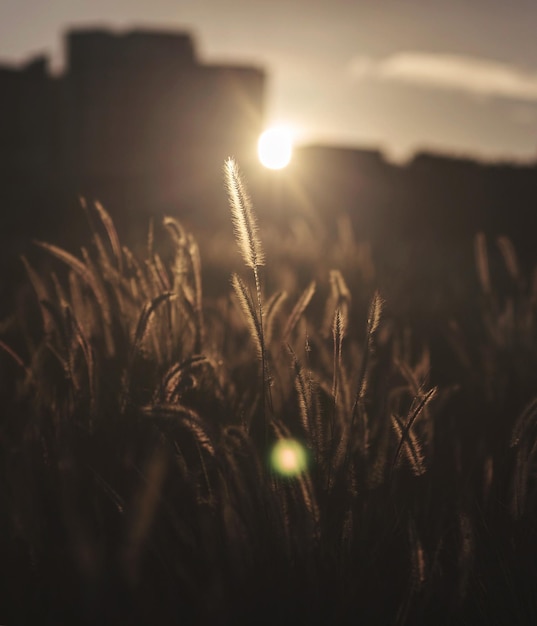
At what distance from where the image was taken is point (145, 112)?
81.3 feet

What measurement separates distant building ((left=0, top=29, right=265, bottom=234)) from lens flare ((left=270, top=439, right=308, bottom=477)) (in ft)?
64.8

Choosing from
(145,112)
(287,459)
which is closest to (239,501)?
(287,459)

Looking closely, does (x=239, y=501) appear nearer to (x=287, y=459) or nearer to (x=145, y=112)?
(x=287, y=459)

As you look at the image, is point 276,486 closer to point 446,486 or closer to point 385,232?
point 446,486

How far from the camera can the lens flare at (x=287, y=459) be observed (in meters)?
1.15

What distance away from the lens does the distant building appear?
22156 millimetres

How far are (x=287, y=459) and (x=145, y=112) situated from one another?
24.7 metres

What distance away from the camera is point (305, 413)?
3.61 ft

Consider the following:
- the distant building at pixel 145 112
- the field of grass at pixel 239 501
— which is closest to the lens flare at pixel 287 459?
the field of grass at pixel 239 501

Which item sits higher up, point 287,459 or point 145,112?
point 145,112

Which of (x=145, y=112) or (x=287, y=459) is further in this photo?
(x=145, y=112)

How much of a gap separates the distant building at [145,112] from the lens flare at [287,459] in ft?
64.8

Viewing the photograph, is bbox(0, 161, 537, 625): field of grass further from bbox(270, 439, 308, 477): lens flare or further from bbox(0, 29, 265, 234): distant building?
bbox(0, 29, 265, 234): distant building

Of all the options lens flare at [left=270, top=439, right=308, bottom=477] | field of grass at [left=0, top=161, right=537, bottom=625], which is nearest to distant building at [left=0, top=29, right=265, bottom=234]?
field of grass at [left=0, top=161, right=537, bottom=625]
